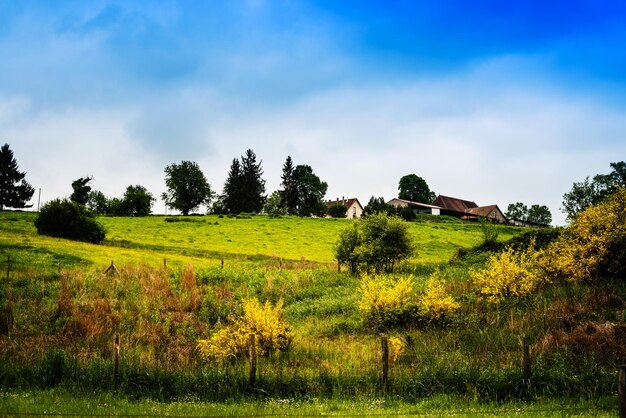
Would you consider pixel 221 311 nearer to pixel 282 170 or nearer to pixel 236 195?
pixel 236 195

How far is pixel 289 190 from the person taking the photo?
12038cm

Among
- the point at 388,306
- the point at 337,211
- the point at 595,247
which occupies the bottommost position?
the point at 388,306

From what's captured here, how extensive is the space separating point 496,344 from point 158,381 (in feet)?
40.9

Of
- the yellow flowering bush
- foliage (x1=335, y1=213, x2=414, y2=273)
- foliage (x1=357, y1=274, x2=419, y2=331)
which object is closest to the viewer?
the yellow flowering bush

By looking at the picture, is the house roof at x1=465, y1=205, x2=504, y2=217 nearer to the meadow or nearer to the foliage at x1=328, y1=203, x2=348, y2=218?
the foliage at x1=328, y1=203, x2=348, y2=218

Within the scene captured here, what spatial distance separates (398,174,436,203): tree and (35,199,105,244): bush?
102 metres

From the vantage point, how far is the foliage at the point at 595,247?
2428cm

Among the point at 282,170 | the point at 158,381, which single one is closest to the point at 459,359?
the point at 158,381

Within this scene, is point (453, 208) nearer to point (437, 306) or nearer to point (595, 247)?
point (595, 247)

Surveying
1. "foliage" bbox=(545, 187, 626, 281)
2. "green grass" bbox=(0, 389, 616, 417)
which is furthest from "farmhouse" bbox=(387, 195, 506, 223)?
"green grass" bbox=(0, 389, 616, 417)

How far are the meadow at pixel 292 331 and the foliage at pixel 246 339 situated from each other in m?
0.52

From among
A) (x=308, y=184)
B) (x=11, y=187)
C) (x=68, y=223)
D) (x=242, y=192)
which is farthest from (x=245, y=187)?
(x=68, y=223)

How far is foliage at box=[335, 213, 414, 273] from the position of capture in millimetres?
36719

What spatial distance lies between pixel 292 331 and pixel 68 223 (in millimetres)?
39062
